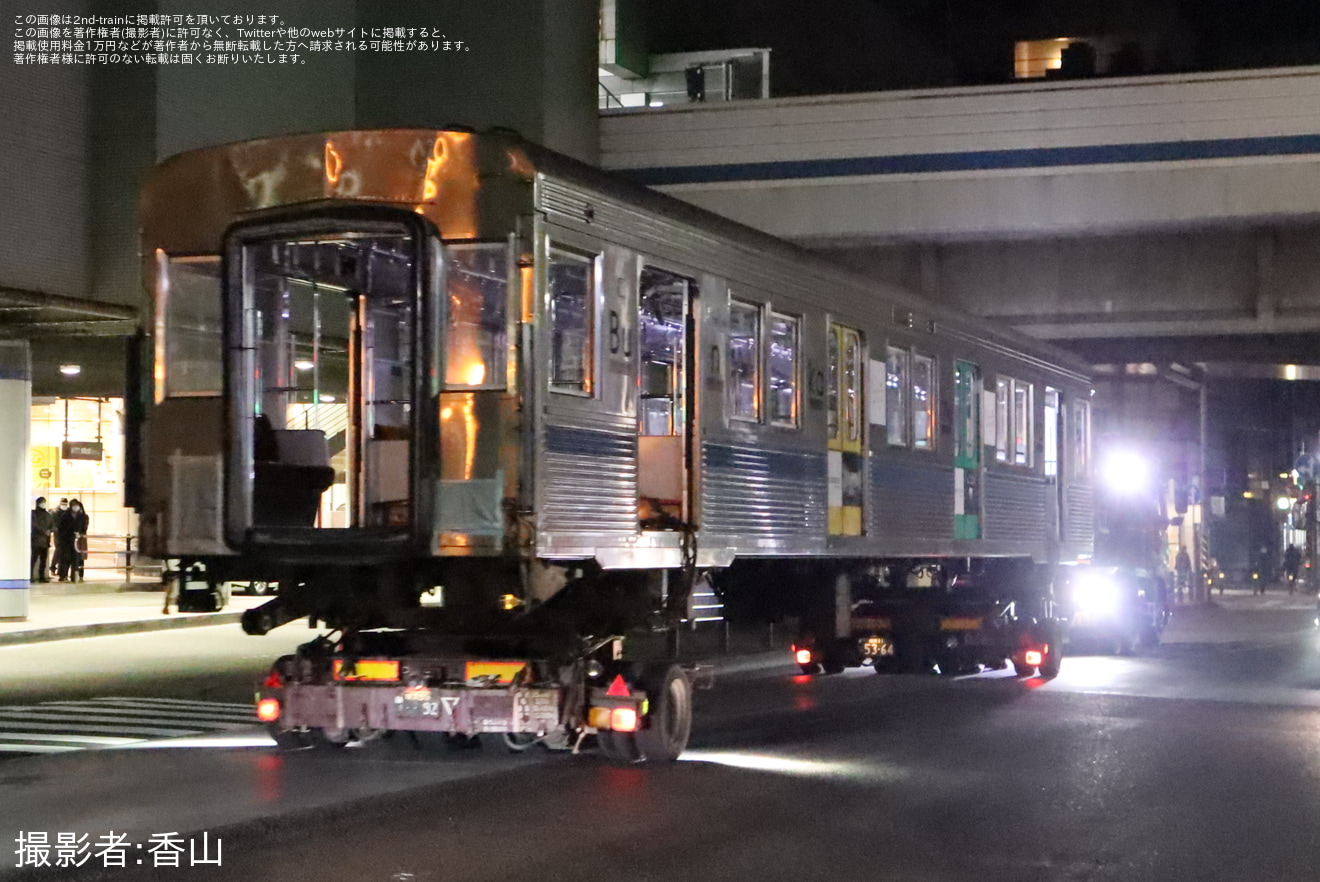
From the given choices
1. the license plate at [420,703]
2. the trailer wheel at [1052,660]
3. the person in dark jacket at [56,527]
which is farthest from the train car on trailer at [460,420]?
the person in dark jacket at [56,527]

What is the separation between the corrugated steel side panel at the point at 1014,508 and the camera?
19.5 metres

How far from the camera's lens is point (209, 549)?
11.6 meters

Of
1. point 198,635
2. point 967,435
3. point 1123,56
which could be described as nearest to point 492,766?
point 967,435

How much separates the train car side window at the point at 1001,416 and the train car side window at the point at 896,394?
287cm

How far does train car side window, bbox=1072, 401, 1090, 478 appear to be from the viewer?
23.1m

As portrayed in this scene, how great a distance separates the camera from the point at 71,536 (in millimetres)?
37250

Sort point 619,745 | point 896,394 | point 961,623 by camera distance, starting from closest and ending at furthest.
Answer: point 619,745, point 896,394, point 961,623

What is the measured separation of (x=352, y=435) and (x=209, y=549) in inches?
50.0

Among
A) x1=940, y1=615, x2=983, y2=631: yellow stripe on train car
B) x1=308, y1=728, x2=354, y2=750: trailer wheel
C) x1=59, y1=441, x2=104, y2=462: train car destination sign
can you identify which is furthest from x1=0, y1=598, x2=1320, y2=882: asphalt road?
x1=59, y1=441, x2=104, y2=462: train car destination sign

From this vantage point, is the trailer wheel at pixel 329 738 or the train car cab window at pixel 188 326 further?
the trailer wheel at pixel 329 738

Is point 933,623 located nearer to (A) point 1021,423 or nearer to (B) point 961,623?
(B) point 961,623

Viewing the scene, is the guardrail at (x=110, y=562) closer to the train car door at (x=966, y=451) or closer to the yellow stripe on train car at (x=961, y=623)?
the yellow stripe on train car at (x=961, y=623)

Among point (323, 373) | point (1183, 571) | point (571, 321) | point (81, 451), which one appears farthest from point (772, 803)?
point (1183, 571)

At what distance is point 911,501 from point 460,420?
7.27 metres
